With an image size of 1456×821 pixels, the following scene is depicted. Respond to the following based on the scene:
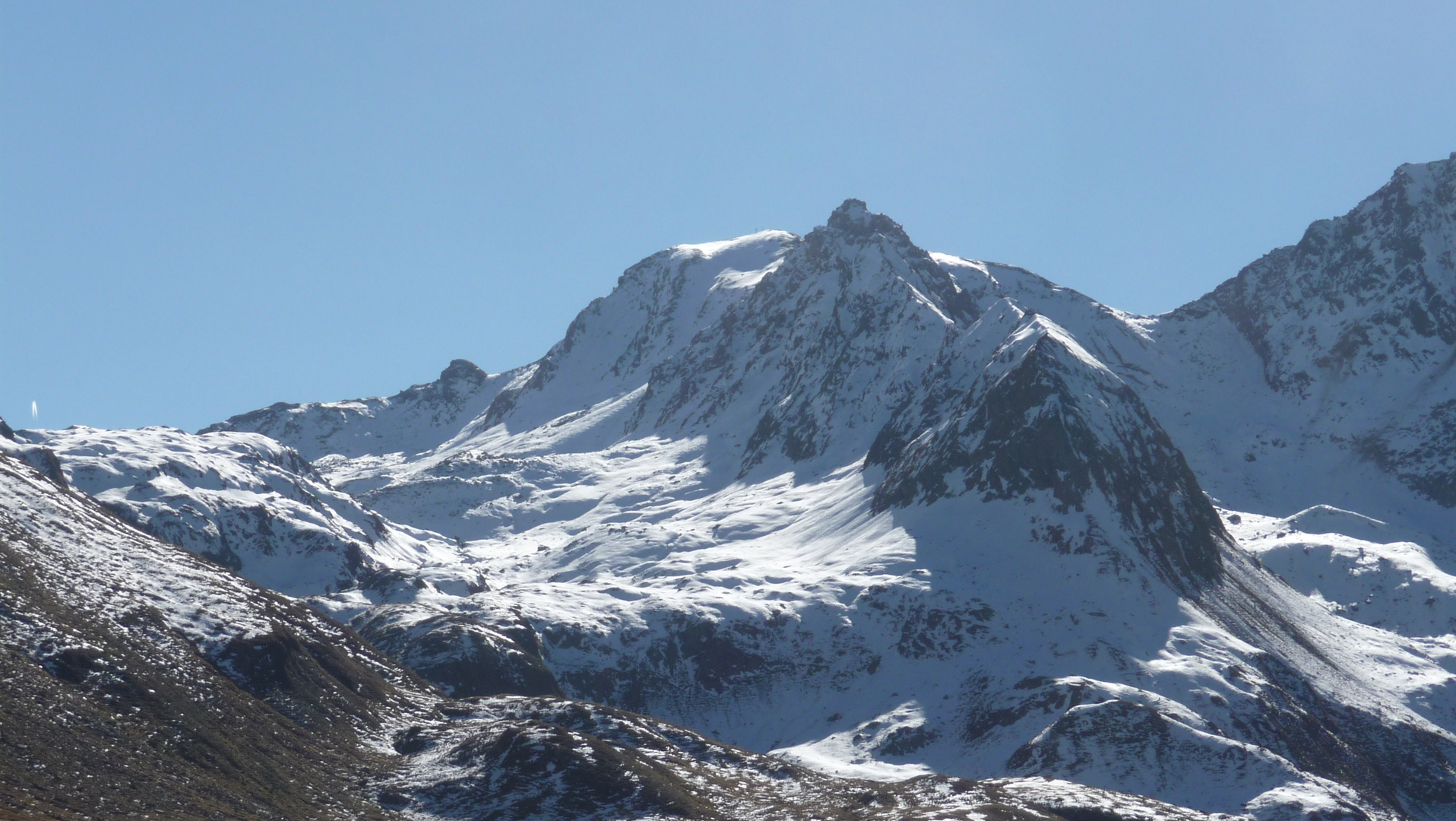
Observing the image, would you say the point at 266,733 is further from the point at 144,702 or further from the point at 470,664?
the point at 470,664

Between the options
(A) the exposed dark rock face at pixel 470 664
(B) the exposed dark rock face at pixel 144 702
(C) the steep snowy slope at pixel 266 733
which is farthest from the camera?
(A) the exposed dark rock face at pixel 470 664

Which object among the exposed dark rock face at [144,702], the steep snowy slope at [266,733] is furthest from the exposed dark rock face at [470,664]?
the exposed dark rock face at [144,702]

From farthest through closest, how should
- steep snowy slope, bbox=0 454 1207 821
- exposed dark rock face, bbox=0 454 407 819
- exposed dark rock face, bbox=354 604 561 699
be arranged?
exposed dark rock face, bbox=354 604 561 699, steep snowy slope, bbox=0 454 1207 821, exposed dark rock face, bbox=0 454 407 819

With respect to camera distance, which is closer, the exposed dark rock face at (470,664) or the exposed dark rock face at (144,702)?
the exposed dark rock face at (144,702)

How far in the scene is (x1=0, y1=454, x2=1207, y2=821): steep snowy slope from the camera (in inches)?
3740

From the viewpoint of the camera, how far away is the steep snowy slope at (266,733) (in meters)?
95.0

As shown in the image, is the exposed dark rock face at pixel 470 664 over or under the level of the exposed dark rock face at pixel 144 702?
under

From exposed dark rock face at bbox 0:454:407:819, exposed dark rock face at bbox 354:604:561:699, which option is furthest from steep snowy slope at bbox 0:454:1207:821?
exposed dark rock face at bbox 354:604:561:699

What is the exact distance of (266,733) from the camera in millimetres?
110375

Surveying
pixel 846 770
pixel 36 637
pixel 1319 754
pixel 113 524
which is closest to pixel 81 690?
pixel 36 637

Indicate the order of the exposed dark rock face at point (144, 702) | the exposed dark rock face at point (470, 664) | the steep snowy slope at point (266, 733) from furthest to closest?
the exposed dark rock face at point (470, 664) < the steep snowy slope at point (266, 733) < the exposed dark rock face at point (144, 702)

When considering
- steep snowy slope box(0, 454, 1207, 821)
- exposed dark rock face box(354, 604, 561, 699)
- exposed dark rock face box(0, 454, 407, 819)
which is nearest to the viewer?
exposed dark rock face box(0, 454, 407, 819)

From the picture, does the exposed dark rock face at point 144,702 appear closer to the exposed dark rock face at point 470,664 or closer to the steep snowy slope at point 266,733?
the steep snowy slope at point 266,733

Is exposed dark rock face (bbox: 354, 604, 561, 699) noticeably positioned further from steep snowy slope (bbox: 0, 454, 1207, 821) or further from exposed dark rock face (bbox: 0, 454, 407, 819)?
exposed dark rock face (bbox: 0, 454, 407, 819)
